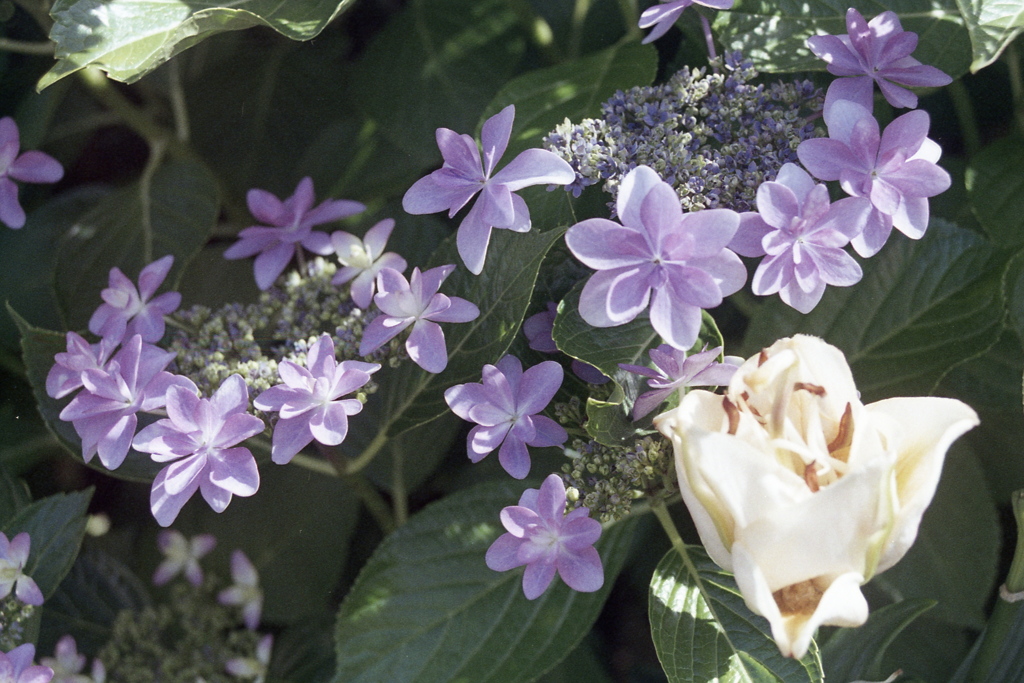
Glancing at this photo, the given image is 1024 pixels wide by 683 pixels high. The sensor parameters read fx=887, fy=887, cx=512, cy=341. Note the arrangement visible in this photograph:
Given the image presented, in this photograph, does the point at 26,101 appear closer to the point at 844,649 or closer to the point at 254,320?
the point at 254,320

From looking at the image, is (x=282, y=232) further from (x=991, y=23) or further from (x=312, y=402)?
(x=991, y=23)

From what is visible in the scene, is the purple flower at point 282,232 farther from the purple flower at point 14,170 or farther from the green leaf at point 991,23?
the green leaf at point 991,23

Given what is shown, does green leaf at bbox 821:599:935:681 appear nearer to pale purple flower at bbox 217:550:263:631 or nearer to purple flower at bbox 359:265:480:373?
purple flower at bbox 359:265:480:373

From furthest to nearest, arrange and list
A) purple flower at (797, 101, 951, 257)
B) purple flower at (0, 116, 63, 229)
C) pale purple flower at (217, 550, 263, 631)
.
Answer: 1. pale purple flower at (217, 550, 263, 631)
2. purple flower at (0, 116, 63, 229)
3. purple flower at (797, 101, 951, 257)

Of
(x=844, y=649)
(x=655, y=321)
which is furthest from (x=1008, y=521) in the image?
(x=655, y=321)

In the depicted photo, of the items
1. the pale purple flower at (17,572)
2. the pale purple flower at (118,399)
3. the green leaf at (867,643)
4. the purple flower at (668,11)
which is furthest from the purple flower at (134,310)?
the green leaf at (867,643)

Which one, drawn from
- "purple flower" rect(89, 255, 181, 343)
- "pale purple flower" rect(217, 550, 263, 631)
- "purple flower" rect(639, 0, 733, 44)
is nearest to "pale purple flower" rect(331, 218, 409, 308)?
"purple flower" rect(89, 255, 181, 343)
